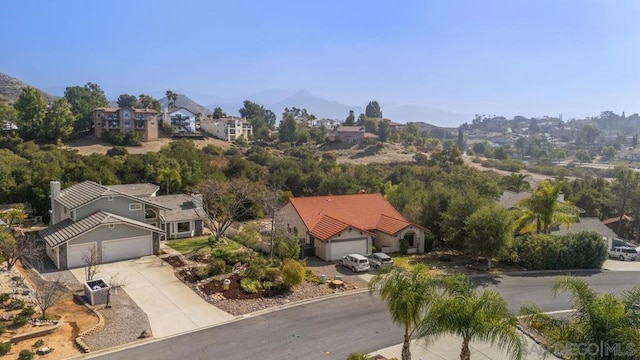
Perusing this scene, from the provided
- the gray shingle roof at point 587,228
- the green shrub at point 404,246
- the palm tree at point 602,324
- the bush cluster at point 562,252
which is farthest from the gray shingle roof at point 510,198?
the palm tree at point 602,324

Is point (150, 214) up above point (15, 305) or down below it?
above

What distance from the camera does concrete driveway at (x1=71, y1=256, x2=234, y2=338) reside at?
2297cm

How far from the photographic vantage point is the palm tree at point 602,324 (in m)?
12.3

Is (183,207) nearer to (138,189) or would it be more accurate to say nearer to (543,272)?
(138,189)

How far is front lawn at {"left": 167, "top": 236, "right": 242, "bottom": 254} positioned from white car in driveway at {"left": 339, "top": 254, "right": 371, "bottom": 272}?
28.8ft

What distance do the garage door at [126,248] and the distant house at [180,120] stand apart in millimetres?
83232

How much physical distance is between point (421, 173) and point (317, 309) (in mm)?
51626

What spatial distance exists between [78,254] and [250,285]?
1336cm

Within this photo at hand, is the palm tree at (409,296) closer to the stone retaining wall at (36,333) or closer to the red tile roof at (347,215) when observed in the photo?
the stone retaining wall at (36,333)

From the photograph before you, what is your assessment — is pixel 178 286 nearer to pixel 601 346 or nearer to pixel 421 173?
pixel 601 346

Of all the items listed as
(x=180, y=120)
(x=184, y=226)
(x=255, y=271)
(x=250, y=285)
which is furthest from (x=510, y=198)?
(x=180, y=120)

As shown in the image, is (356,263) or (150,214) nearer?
(356,263)

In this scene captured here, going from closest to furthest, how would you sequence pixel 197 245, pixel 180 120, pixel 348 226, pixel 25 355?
1. pixel 25 355
2. pixel 348 226
3. pixel 197 245
4. pixel 180 120

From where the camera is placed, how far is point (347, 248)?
1433 inches
